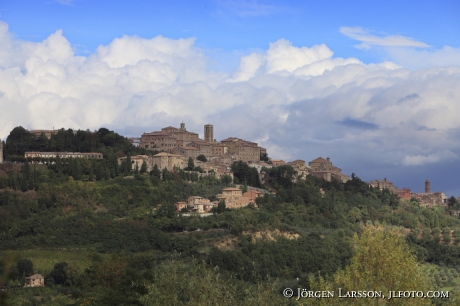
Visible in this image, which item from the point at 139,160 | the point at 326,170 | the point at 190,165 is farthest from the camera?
the point at 326,170

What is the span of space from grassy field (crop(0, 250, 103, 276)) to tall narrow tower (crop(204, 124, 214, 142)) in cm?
3912

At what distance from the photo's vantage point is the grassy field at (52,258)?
1661 inches

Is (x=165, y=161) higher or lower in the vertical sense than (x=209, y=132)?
lower

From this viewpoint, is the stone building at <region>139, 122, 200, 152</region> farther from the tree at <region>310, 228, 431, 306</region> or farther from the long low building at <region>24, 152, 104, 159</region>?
the tree at <region>310, 228, 431, 306</region>

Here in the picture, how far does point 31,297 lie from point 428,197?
2435 inches

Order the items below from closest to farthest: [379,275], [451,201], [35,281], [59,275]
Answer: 1. [379,275]
2. [35,281]
3. [59,275]
4. [451,201]

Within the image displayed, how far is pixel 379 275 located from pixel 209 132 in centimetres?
6547

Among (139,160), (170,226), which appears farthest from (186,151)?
(170,226)

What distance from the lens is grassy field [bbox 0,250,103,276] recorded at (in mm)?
42181

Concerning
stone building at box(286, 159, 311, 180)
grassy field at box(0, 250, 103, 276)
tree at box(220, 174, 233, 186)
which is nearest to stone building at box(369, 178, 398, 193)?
stone building at box(286, 159, 311, 180)

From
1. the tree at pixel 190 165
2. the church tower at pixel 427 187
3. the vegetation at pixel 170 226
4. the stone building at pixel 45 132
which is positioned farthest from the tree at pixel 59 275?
the church tower at pixel 427 187

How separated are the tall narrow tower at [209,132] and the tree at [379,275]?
63.6 metres

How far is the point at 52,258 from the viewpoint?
44.3 metres

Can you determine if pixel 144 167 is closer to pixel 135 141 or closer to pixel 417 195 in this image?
pixel 135 141
